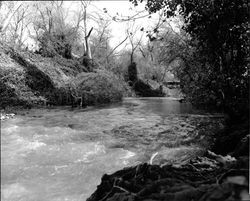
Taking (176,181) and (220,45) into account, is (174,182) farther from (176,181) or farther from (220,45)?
(220,45)

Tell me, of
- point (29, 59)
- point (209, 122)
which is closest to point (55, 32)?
point (29, 59)

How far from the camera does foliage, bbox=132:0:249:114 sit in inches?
357

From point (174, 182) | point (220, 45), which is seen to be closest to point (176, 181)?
point (174, 182)

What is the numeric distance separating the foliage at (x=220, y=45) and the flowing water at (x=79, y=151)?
57.3 inches

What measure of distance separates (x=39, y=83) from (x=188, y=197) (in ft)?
55.0

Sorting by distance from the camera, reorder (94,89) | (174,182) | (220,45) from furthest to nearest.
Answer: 1. (94,89)
2. (220,45)
3. (174,182)

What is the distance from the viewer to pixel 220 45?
9766 millimetres

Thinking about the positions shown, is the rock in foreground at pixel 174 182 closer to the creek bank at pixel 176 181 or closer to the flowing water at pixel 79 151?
the creek bank at pixel 176 181

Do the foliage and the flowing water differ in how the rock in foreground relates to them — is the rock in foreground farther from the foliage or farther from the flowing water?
the foliage

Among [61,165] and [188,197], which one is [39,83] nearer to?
[61,165]

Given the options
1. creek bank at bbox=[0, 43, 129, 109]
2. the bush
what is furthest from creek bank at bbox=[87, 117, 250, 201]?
the bush

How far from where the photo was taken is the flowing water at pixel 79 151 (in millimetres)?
4657

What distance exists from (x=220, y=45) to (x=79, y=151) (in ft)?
17.7

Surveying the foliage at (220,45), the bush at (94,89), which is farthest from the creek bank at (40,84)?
the foliage at (220,45)
